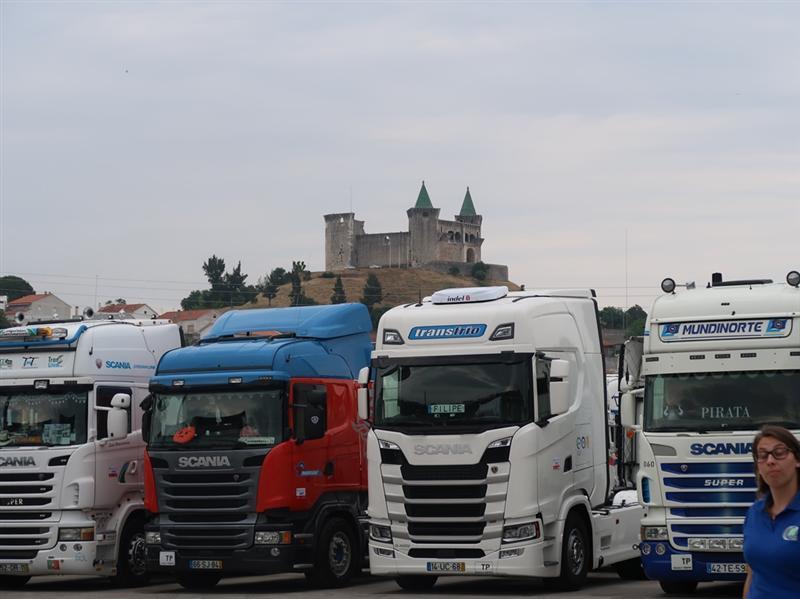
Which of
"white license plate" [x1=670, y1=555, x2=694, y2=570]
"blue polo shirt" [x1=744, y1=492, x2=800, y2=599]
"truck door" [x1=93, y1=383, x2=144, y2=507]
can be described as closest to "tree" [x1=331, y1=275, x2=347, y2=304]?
"truck door" [x1=93, y1=383, x2=144, y2=507]

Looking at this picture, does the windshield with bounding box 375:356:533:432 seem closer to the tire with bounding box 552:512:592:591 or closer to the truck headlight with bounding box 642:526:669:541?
the tire with bounding box 552:512:592:591

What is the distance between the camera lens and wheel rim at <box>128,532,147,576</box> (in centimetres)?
1694

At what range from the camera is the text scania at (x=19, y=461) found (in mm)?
16391

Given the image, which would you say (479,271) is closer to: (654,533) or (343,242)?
(343,242)

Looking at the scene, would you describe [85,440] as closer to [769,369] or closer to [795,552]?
[769,369]

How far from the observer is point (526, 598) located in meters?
13.7

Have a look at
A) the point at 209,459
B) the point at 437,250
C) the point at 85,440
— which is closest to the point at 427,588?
the point at 209,459

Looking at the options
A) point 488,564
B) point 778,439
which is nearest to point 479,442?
point 488,564

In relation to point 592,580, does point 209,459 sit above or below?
above

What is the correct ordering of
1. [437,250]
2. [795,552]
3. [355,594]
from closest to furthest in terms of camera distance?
[795,552] → [355,594] → [437,250]

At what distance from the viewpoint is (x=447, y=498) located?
1413 centimetres

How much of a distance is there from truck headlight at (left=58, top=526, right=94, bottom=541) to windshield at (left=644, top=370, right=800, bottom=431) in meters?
7.08

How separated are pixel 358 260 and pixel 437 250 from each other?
12.0 meters

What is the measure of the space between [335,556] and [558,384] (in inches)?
152
